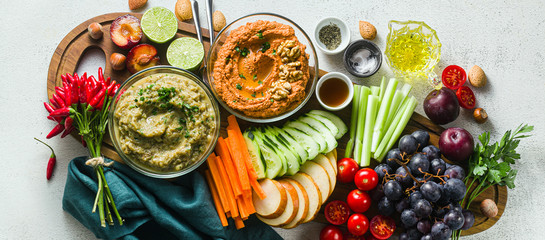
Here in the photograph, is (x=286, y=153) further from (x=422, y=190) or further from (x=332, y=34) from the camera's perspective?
(x=332, y=34)

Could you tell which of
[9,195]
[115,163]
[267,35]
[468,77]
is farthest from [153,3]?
[468,77]

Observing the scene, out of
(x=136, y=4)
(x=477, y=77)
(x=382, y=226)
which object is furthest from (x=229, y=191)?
(x=477, y=77)

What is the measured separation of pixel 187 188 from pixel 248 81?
3.75 ft

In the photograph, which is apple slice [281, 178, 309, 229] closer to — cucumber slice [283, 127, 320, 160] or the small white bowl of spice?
cucumber slice [283, 127, 320, 160]

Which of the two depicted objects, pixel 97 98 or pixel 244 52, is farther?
pixel 244 52

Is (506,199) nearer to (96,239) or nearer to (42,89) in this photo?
(96,239)

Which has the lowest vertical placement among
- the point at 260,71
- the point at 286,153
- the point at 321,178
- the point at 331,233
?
the point at 331,233

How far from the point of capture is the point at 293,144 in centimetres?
367

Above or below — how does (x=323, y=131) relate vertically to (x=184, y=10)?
below

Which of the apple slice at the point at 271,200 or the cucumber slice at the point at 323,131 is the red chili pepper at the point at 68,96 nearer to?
the apple slice at the point at 271,200

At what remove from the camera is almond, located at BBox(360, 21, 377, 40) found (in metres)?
4.14

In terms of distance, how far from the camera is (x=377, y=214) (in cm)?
392

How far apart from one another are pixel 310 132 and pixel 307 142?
11cm

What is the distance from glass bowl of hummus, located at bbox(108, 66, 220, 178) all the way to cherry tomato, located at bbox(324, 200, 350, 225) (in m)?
1.26
